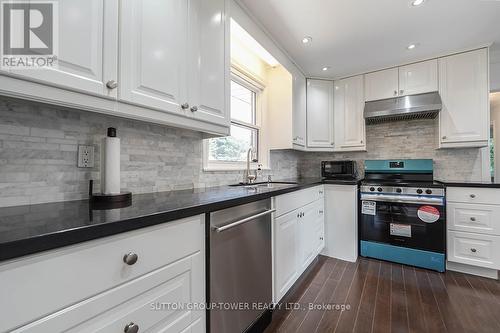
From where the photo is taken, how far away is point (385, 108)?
2.85 metres

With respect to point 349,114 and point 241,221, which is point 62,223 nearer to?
point 241,221

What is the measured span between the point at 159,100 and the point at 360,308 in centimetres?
→ 208

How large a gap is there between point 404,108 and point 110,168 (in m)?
3.12

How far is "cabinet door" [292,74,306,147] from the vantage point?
2.85 meters

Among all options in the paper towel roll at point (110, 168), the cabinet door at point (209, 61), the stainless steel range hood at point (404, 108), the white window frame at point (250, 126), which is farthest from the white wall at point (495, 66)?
the paper towel roll at point (110, 168)

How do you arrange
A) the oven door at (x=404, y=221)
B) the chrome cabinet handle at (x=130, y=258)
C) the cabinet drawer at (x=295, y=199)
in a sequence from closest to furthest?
the chrome cabinet handle at (x=130, y=258)
the cabinet drawer at (x=295, y=199)
the oven door at (x=404, y=221)

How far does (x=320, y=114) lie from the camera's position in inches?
129

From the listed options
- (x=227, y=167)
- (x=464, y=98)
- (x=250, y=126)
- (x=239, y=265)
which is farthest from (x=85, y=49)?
(x=464, y=98)

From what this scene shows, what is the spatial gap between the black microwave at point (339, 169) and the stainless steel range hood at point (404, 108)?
68 cm

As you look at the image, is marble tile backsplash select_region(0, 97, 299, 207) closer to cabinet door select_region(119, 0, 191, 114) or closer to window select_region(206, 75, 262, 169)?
cabinet door select_region(119, 0, 191, 114)

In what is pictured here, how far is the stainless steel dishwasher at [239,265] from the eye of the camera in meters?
1.10

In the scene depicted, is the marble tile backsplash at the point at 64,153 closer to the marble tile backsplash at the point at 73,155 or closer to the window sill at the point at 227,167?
the marble tile backsplash at the point at 73,155

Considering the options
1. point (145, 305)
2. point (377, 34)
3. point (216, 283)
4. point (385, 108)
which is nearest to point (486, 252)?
point (385, 108)

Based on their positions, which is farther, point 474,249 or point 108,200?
point 474,249
